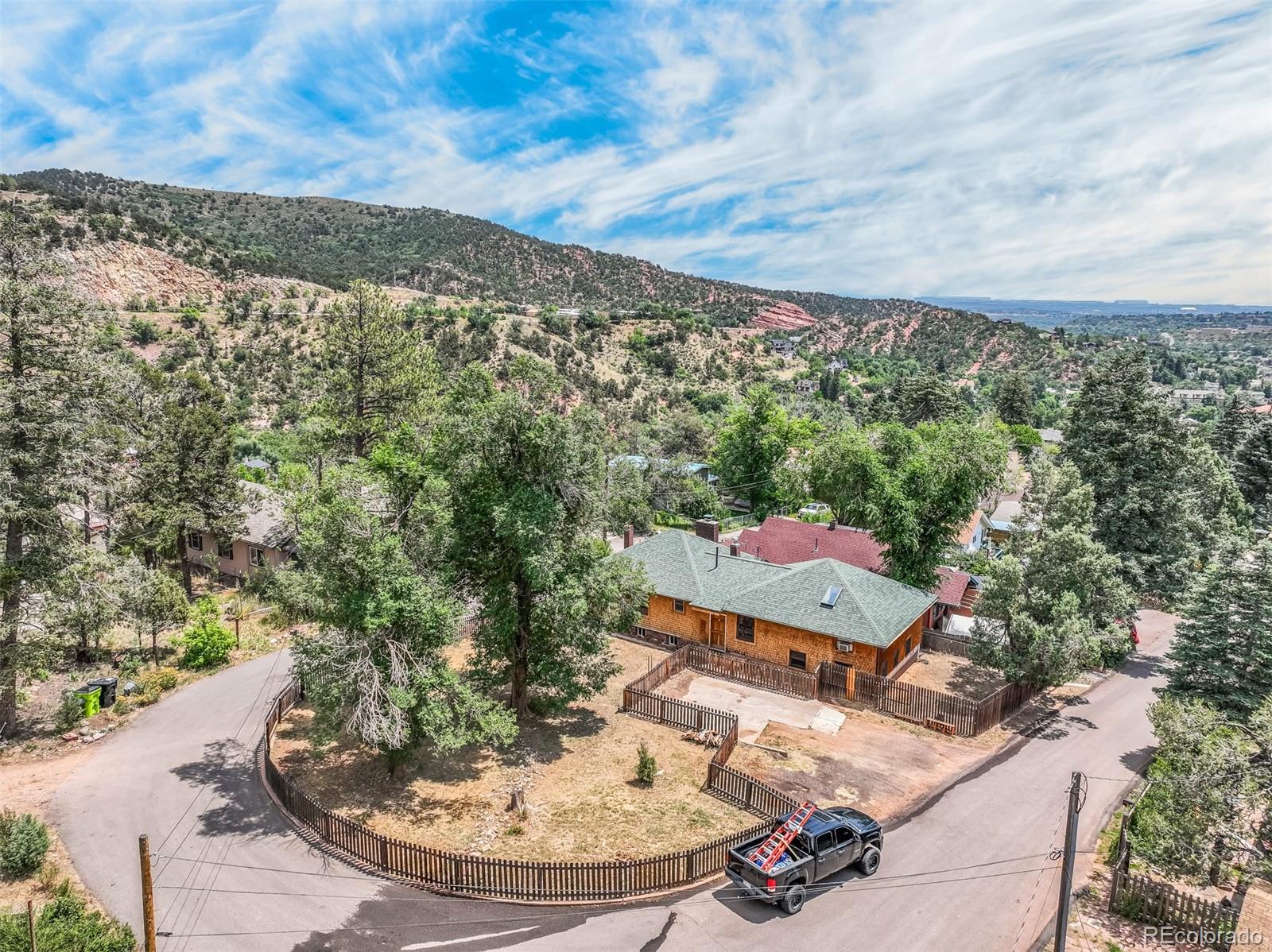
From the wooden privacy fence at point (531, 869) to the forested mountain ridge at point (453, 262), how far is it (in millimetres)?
91367

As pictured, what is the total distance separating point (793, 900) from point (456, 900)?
22.7 ft

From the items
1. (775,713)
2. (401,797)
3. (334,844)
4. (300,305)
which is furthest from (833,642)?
(300,305)

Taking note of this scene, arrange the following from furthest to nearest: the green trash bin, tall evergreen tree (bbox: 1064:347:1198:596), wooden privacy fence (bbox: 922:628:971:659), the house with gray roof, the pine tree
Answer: the pine tree, the house with gray roof, tall evergreen tree (bbox: 1064:347:1198:596), wooden privacy fence (bbox: 922:628:971:659), the green trash bin

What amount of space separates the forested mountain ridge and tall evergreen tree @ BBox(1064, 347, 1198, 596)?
309ft

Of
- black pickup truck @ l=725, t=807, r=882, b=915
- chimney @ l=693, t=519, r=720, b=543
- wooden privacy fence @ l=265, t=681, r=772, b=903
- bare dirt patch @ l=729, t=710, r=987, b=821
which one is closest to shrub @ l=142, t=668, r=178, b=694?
wooden privacy fence @ l=265, t=681, r=772, b=903

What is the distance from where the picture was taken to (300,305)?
85.2 metres

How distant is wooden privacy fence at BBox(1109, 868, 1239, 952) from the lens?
43.4 ft

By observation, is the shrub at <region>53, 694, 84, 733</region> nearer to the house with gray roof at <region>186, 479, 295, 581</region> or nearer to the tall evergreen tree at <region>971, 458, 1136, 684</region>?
the house with gray roof at <region>186, 479, 295, 581</region>

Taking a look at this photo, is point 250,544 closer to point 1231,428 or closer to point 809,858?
point 809,858

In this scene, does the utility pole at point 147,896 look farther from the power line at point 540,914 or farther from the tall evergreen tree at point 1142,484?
the tall evergreen tree at point 1142,484

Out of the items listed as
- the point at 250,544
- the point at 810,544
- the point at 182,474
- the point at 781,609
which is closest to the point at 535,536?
the point at 781,609

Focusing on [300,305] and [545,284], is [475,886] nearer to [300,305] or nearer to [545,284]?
[300,305]

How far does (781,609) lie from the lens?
2781 cm

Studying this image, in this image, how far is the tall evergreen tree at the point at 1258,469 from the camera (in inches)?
2085
